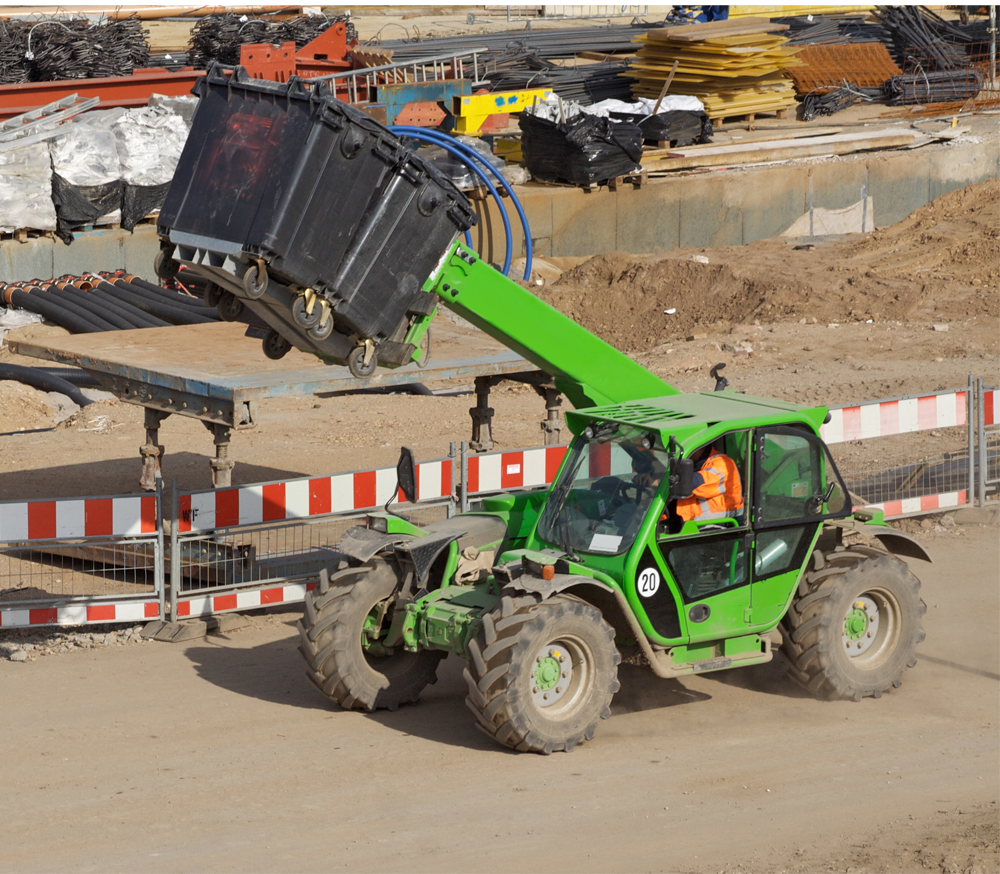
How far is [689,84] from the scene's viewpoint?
91.0 ft

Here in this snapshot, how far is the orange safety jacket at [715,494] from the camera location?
24.0ft

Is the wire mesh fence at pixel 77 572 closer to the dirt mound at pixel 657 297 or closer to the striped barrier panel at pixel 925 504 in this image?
the striped barrier panel at pixel 925 504

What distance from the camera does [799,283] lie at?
21141 mm

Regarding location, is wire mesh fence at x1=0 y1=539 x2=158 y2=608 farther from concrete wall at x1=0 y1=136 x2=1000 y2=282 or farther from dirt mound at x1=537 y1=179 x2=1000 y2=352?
concrete wall at x1=0 y1=136 x2=1000 y2=282

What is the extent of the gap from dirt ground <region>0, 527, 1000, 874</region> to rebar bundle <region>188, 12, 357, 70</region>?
23903 mm

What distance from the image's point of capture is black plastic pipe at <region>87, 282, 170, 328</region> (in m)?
18.0

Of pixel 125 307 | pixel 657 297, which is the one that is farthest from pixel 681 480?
pixel 657 297

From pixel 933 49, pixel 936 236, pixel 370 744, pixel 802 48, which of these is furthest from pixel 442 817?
pixel 933 49

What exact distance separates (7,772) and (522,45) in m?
28.4

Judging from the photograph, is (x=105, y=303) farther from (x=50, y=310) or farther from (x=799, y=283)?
(x=799, y=283)

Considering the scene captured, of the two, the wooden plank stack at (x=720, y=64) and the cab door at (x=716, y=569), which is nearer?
Result: the cab door at (x=716, y=569)

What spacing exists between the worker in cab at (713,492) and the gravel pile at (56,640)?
14.1ft

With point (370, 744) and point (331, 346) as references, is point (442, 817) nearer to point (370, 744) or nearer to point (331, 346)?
point (370, 744)

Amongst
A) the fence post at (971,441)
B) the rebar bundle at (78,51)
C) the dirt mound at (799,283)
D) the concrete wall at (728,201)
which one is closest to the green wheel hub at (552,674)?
the fence post at (971,441)
